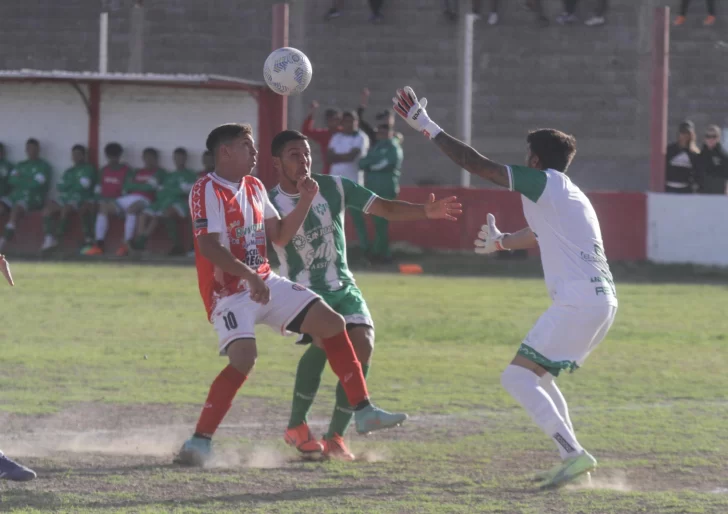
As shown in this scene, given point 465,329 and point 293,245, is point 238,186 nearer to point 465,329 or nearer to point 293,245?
point 293,245

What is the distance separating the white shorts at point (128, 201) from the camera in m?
18.7

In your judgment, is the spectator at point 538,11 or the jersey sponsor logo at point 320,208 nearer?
the jersey sponsor logo at point 320,208

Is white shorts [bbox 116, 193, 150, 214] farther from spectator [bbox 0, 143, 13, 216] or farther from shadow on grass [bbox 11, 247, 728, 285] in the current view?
spectator [bbox 0, 143, 13, 216]

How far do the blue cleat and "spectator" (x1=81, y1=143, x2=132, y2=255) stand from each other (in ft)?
43.4

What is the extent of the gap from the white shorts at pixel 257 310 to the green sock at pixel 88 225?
13.1 metres

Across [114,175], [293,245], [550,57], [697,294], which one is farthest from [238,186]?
[550,57]

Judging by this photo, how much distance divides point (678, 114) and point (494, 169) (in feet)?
67.3

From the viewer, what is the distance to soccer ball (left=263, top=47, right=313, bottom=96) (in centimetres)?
746

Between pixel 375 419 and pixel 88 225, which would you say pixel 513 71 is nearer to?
pixel 88 225

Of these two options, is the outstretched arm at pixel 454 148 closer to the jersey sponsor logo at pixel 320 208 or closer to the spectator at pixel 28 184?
the jersey sponsor logo at pixel 320 208

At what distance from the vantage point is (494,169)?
593 cm

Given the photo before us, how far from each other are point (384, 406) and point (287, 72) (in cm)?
241

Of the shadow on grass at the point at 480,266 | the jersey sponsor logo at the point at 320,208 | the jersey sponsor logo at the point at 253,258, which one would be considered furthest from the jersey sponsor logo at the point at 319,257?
the shadow on grass at the point at 480,266

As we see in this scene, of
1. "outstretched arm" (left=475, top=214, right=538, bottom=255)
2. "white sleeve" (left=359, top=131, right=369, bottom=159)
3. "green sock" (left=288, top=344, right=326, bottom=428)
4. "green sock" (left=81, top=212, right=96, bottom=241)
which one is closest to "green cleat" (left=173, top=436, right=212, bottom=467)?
"green sock" (left=288, top=344, right=326, bottom=428)
